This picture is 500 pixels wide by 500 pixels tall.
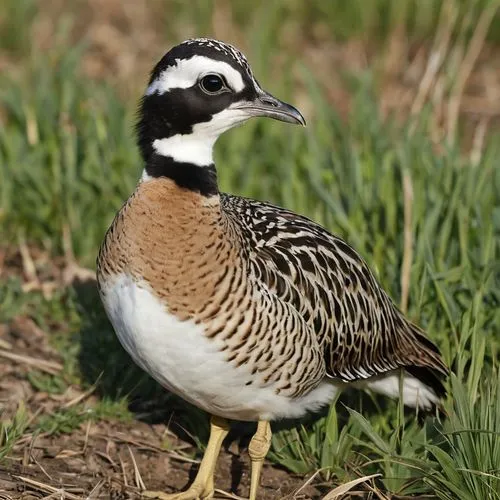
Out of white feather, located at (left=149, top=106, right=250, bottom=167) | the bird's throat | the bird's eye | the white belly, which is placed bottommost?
the white belly

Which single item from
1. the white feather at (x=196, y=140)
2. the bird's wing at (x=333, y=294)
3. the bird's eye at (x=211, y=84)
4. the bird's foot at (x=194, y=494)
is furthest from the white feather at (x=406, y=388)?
the bird's eye at (x=211, y=84)

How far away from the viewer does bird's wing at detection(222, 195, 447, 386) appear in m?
4.84

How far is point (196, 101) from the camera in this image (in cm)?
450

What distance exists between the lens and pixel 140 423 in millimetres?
5594

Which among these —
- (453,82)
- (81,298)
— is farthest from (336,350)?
(453,82)

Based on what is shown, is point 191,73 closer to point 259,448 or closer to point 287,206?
point 259,448

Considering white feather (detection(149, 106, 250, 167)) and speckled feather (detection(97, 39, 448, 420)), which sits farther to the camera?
white feather (detection(149, 106, 250, 167))

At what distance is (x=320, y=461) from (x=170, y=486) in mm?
699

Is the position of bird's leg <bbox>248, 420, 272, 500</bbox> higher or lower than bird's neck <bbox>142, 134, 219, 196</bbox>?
lower

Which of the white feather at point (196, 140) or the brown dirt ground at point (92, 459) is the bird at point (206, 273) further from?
the brown dirt ground at point (92, 459)

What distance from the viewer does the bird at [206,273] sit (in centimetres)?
446

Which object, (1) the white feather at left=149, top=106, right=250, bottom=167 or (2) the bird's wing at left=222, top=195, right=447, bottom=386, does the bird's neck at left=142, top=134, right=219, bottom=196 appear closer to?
(1) the white feather at left=149, top=106, right=250, bottom=167

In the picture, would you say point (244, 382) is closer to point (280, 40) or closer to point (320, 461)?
point (320, 461)

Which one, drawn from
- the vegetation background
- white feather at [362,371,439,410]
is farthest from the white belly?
white feather at [362,371,439,410]
